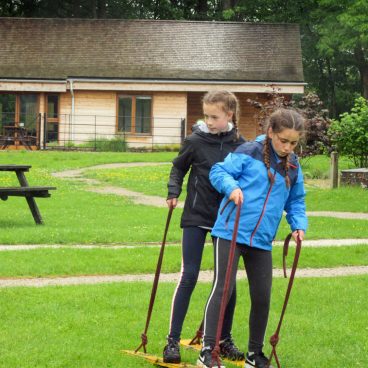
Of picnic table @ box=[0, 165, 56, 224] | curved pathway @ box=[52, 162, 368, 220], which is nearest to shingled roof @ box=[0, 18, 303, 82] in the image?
curved pathway @ box=[52, 162, 368, 220]

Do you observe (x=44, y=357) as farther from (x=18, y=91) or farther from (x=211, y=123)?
(x=18, y=91)

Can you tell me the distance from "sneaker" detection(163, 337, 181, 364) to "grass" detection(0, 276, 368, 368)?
0.57 ft

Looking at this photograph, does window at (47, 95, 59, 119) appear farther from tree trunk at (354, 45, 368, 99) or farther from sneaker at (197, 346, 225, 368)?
sneaker at (197, 346, 225, 368)

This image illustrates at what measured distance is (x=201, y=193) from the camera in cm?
668

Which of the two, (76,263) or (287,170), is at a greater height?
(287,170)

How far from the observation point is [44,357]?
266 inches

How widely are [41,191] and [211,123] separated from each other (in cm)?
937

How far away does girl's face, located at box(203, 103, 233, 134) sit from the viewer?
259 inches

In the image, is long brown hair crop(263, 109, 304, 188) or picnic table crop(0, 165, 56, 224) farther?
picnic table crop(0, 165, 56, 224)

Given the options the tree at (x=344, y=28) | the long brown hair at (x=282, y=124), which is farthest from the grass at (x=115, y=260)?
the tree at (x=344, y=28)

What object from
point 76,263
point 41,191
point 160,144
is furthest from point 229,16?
point 76,263

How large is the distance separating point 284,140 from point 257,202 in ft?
1.38

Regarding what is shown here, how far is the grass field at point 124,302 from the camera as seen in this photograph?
698 cm

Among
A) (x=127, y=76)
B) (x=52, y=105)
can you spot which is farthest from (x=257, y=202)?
(x=52, y=105)
